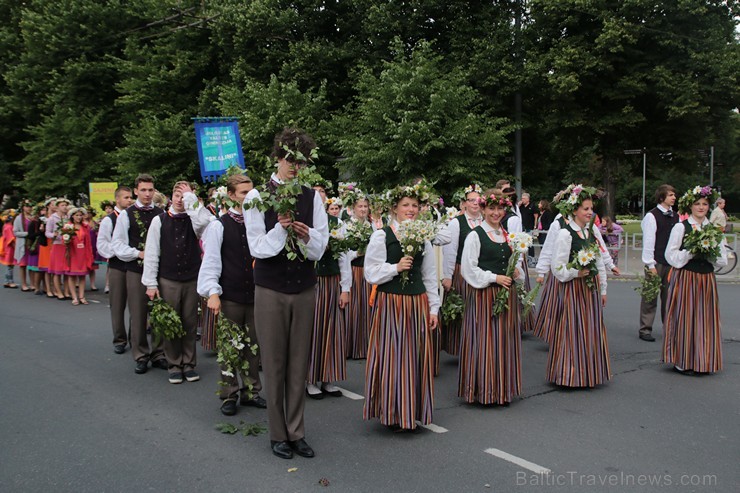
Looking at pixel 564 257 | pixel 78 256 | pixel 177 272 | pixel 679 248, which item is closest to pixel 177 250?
pixel 177 272

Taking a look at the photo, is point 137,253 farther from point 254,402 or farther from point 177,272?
point 254,402

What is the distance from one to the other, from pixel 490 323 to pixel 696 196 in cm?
319

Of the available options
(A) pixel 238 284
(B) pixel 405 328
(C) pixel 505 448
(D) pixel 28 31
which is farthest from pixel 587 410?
(D) pixel 28 31

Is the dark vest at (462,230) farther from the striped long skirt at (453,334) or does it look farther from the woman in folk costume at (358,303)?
the woman in folk costume at (358,303)

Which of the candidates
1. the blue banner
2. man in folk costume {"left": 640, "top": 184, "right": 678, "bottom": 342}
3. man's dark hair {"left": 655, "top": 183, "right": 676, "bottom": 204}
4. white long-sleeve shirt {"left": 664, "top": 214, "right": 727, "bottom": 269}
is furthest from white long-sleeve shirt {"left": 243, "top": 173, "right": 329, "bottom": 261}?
the blue banner

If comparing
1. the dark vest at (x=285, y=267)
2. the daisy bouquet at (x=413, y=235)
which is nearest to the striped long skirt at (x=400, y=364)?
the daisy bouquet at (x=413, y=235)

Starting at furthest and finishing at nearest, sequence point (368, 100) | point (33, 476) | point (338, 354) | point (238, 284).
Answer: point (368, 100) < point (338, 354) < point (238, 284) < point (33, 476)

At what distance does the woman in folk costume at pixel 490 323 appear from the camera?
21.0 feet

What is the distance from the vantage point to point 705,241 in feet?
24.3

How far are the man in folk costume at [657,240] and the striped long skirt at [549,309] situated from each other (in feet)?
4.34

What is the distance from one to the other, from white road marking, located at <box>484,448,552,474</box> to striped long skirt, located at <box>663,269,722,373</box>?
3418mm

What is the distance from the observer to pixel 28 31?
2894 centimetres

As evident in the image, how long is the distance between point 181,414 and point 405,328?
2.31 m

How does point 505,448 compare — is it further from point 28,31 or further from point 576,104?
point 28,31
